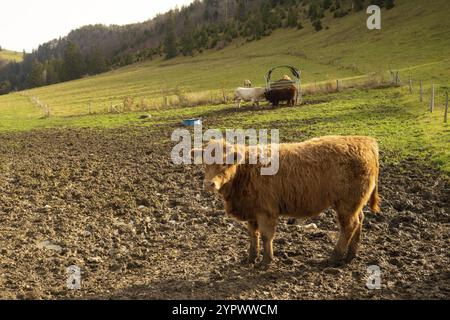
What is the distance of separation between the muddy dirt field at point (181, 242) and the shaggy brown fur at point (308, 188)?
27.9 inches

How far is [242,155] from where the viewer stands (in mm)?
6891

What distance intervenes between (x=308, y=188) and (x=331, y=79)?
35720mm

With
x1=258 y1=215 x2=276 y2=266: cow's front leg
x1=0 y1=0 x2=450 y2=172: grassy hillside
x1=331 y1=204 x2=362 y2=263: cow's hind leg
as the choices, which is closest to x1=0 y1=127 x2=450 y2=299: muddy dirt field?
x1=331 y1=204 x2=362 y2=263: cow's hind leg

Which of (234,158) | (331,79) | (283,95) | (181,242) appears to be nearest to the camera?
(234,158)

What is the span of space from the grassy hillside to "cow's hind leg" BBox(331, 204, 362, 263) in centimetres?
605

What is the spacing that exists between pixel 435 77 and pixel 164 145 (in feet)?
78.3

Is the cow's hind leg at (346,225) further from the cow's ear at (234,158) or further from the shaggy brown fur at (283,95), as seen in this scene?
the shaggy brown fur at (283,95)

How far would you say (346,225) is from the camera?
278 inches

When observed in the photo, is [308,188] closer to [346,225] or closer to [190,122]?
[346,225]

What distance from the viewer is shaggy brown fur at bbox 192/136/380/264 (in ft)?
22.9

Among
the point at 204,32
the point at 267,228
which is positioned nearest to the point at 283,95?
the point at 267,228

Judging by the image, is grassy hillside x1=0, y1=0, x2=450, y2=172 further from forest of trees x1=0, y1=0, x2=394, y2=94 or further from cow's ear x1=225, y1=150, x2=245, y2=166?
cow's ear x1=225, y1=150, x2=245, y2=166

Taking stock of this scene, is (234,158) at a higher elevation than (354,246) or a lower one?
higher
